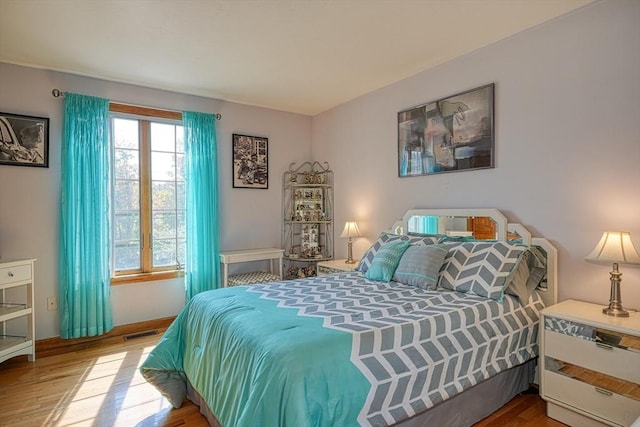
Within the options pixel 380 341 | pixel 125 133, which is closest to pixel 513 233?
pixel 380 341

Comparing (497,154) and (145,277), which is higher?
(497,154)

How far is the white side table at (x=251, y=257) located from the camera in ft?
12.7

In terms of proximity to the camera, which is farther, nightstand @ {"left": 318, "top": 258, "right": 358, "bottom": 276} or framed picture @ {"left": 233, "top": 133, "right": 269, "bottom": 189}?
framed picture @ {"left": 233, "top": 133, "right": 269, "bottom": 189}

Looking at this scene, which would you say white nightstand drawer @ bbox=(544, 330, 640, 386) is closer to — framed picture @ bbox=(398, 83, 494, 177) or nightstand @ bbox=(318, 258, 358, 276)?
framed picture @ bbox=(398, 83, 494, 177)

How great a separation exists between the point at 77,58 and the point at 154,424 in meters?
2.92

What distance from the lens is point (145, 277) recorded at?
364 centimetres

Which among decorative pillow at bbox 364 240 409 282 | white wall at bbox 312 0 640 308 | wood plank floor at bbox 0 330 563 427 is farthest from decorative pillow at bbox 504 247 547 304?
decorative pillow at bbox 364 240 409 282

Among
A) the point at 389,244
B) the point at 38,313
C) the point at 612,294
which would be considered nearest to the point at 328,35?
the point at 389,244

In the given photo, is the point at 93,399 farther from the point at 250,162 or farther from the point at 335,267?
the point at 250,162

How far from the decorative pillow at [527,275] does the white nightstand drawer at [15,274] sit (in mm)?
3626

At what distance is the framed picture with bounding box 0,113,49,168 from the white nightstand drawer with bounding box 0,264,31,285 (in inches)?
36.7

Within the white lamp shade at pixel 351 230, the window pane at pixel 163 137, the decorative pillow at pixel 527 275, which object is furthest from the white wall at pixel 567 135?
the window pane at pixel 163 137

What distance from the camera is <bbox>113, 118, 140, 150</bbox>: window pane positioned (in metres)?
3.55

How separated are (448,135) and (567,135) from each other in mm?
903
